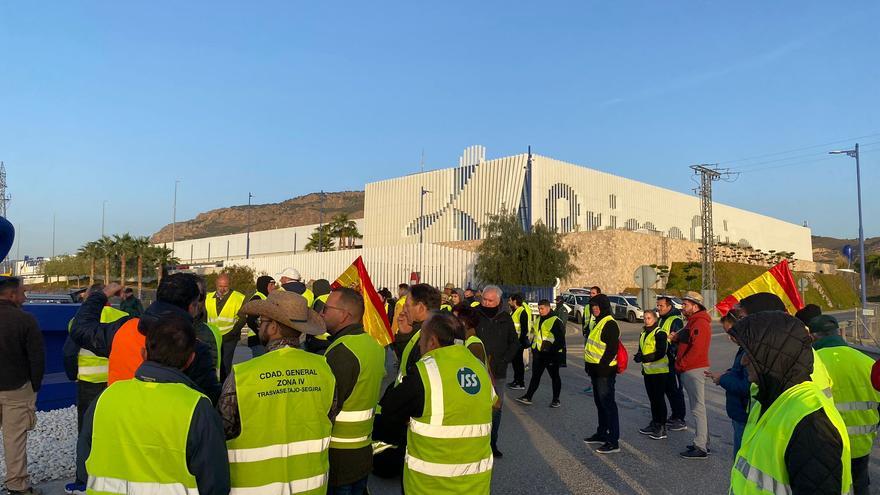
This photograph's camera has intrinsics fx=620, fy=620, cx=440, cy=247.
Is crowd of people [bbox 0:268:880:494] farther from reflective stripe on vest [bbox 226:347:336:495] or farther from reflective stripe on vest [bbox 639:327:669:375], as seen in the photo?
reflective stripe on vest [bbox 639:327:669:375]

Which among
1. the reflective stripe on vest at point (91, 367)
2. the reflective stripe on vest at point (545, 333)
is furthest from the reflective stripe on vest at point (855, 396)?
the reflective stripe on vest at point (91, 367)

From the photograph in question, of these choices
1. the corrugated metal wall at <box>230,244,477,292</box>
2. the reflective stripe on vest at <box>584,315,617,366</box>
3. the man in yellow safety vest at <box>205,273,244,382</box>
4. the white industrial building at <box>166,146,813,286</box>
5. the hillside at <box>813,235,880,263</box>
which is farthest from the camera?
the hillside at <box>813,235,880,263</box>

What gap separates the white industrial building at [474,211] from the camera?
43.6 metres

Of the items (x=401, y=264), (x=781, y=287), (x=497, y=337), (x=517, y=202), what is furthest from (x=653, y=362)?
(x=517, y=202)

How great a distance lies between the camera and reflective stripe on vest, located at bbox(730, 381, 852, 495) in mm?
2266

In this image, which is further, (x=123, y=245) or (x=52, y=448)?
(x=123, y=245)

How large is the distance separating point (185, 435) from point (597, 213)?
58.5m

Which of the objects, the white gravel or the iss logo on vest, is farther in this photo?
the white gravel

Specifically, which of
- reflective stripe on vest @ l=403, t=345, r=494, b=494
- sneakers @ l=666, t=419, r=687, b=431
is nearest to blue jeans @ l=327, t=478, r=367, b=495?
reflective stripe on vest @ l=403, t=345, r=494, b=494

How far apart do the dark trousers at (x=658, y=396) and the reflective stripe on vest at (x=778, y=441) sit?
6124mm

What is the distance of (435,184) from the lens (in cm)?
6153

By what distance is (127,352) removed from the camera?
4074 millimetres

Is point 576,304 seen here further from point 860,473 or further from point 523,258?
point 860,473

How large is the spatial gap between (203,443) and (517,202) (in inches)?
2054
